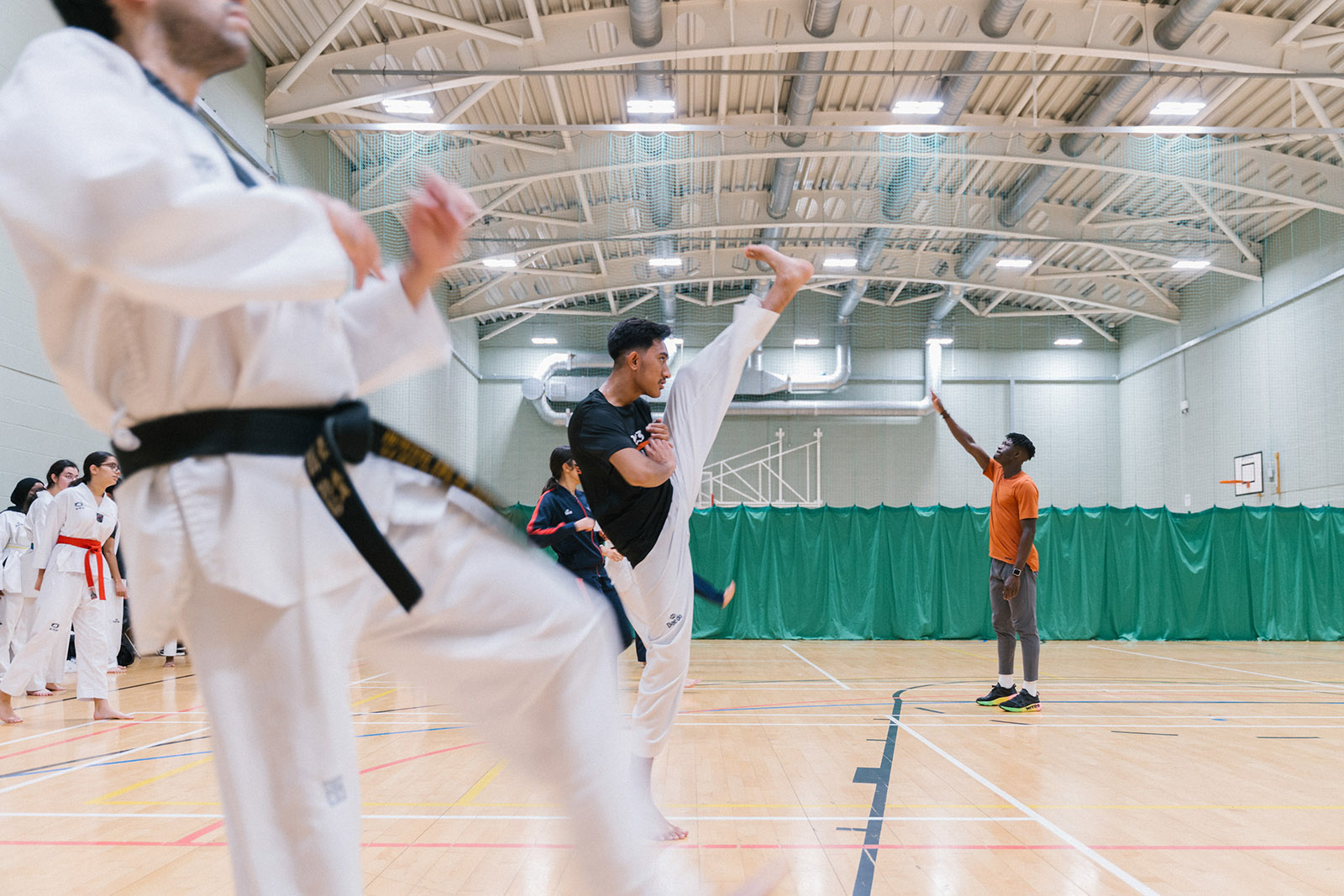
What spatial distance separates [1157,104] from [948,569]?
7759 mm

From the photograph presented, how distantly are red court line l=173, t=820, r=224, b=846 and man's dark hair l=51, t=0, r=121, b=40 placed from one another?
3017mm

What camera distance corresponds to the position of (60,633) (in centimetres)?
707

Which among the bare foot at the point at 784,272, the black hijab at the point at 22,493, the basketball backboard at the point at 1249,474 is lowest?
the black hijab at the point at 22,493

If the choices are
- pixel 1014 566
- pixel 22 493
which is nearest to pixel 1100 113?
pixel 1014 566

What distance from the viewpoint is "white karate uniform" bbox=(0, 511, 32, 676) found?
324 inches

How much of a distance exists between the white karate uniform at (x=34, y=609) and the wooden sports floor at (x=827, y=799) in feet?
1.70

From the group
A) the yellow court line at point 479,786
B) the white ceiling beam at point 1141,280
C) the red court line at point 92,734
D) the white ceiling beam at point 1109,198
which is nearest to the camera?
the yellow court line at point 479,786

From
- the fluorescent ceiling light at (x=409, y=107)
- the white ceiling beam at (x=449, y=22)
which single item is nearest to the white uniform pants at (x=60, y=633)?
the white ceiling beam at (x=449, y=22)

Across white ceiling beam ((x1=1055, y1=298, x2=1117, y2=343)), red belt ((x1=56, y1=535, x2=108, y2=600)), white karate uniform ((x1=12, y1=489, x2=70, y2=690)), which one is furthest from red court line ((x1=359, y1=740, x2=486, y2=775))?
white ceiling beam ((x1=1055, y1=298, x2=1117, y2=343))

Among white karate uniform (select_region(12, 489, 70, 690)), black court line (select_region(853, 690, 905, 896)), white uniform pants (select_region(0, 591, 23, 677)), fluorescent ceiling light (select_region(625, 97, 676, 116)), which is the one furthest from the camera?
fluorescent ceiling light (select_region(625, 97, 676, 116))

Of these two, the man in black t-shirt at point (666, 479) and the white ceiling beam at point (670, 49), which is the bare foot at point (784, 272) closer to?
the man in black t-shirt at point (666, 479)

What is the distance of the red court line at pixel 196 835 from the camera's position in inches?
137

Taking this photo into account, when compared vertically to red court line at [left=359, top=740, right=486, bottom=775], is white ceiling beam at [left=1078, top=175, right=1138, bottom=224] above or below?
above

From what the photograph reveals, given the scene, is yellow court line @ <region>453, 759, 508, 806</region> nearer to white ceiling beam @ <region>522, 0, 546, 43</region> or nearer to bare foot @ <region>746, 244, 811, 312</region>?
bare foot @ <region>746, 244, 811, 312</region>
